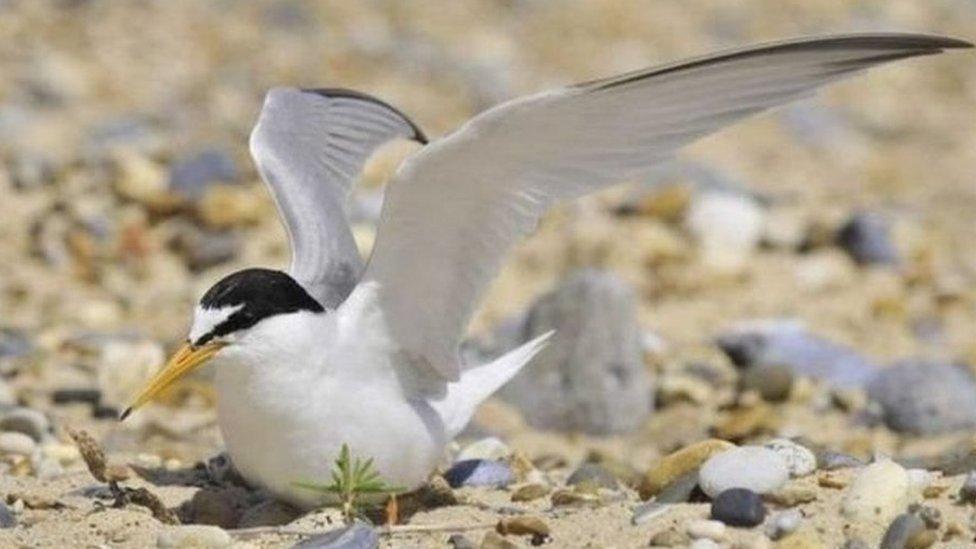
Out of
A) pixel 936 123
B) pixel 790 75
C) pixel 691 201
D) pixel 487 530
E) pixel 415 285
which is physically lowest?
pixel 487 530

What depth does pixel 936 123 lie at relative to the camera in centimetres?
1341

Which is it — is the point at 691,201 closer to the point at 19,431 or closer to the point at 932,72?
the point at 19,431

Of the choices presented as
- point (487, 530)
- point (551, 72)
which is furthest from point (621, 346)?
point (551, 72)

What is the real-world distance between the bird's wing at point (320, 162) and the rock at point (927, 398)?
2.13 m

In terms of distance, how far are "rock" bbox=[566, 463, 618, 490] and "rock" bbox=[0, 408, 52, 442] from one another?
146 cm

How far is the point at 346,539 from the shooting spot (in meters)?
4.36

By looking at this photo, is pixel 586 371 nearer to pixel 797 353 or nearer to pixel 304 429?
pixel 797 353

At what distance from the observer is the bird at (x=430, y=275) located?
4383 mm

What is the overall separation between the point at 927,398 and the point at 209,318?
3.33 m

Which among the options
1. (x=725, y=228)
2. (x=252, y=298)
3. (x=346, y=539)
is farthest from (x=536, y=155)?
(x=725, y=228)

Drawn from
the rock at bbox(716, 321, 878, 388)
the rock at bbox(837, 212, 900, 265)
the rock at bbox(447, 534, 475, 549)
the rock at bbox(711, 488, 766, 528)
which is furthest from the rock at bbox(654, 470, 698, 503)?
the rock at bbox(837, 212, 900, 265)

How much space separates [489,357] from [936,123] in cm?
667

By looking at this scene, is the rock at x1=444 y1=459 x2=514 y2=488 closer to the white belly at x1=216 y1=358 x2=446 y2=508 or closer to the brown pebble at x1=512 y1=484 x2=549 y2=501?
the brown pebble at x1=512 y1=484 x2=549 y2=501

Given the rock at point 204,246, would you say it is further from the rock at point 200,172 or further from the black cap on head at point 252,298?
the black cap on head at point 252,298
